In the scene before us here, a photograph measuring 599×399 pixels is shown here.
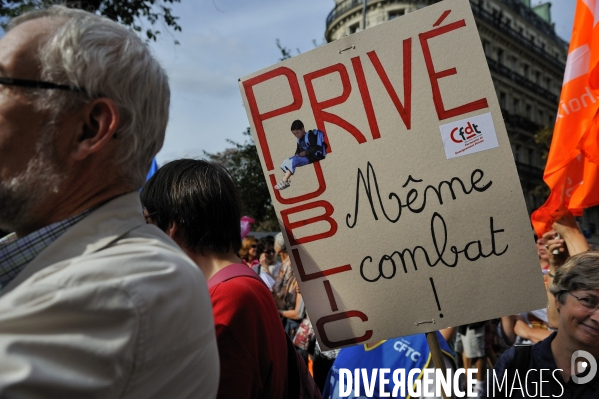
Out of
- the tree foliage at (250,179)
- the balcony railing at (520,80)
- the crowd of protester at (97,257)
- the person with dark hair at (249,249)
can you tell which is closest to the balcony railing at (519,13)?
the balcony railing at (520,80)

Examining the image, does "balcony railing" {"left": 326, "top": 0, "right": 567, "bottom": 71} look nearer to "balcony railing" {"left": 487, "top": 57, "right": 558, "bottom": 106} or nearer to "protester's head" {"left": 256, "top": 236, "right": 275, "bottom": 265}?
"balcony railing" {"left": 487, "top": 57, "right": 558, "bottom": 106}

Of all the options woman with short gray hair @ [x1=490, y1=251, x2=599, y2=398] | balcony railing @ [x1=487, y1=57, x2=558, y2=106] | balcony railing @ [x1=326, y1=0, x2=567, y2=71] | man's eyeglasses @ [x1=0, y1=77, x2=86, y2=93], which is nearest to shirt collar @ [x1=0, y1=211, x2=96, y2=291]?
man's eyeglasses @ [x1=0, y1=77, x2=86, y2=93]

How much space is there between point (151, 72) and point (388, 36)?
3.18 feet

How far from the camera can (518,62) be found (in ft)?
155

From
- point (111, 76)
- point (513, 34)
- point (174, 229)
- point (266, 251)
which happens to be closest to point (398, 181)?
point (174, 229)

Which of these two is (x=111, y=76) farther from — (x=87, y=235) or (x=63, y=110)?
(x=87, y=235)

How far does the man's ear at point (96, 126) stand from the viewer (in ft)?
4.24

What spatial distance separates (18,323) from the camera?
1.02 metres

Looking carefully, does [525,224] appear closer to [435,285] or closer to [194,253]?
[435,285]

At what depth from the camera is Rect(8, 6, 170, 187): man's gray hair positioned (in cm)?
127

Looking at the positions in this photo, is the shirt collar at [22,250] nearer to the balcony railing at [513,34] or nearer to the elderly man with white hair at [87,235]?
the elderly man with white hair at [87,235]

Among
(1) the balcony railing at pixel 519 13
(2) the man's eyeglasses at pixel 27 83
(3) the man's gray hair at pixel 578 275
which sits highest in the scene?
(1) the balcony railing at pixel 519 13

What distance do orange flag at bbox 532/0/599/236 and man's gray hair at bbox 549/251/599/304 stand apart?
0.35 m

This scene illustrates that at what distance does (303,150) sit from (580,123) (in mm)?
1554
